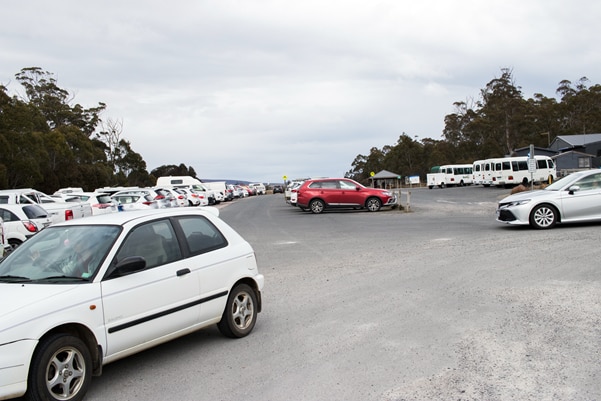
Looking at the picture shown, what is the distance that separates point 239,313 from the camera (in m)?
6.17

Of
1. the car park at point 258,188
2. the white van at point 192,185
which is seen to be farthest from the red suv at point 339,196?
the car park at point 258,188

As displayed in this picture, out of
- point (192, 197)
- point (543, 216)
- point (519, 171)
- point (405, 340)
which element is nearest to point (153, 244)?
point (405, 340)

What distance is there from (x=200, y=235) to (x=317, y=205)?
20985mm

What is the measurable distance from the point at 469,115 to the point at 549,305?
83.2m

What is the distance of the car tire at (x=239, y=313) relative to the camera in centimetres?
601

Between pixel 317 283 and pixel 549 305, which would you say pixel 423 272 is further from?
pixel 549 305

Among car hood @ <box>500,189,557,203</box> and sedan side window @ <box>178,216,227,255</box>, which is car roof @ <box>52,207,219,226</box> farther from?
car hood @ <box>500,189,557,203</box>

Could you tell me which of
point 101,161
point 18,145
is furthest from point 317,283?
point 101,161

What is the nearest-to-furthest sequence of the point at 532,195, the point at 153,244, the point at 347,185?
1. the point at 153,244
2. the point at 532,195
3. the point at 347,185

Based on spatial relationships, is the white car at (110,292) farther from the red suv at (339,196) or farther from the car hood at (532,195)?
the red suv at (339,196)

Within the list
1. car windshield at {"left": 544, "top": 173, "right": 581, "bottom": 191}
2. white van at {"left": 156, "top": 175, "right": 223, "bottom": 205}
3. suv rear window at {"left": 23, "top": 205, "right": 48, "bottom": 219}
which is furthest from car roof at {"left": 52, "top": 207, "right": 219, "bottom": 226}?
white van at {"left": 156, "top": 175, "right": 223, "bottom": 205}

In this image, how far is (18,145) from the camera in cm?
3875

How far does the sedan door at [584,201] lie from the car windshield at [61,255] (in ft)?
41.6

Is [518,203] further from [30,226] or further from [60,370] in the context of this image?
[60,370]
